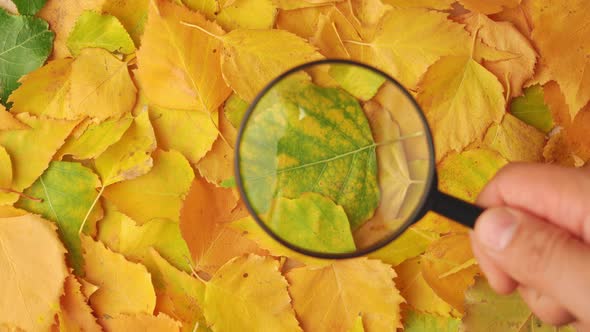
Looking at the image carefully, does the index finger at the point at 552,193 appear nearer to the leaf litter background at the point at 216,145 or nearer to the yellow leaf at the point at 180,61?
the leaf litter background at the point at 216,145

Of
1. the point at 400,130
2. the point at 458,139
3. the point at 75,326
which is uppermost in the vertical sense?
the point at 400,130

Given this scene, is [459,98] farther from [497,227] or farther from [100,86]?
[100,86]

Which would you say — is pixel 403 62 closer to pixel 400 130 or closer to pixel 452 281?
pixel 400 130

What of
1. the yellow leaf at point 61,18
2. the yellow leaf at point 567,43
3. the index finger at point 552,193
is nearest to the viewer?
the index finger at point 552,193

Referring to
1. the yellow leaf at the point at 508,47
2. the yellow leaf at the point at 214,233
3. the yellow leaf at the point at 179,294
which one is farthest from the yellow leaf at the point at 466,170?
the yellow leaf at the point at 179,294

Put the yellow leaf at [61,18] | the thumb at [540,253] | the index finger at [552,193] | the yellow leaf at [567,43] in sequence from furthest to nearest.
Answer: the yellow leaf at [61,18], the yellow leaf at [567,43], the index finger at [552,193], the thumb at [540,253]

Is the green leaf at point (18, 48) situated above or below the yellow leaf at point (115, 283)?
above

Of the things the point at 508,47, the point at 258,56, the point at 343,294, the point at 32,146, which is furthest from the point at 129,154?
the point at 508,47

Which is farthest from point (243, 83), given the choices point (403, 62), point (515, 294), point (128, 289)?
point (515, 294)
